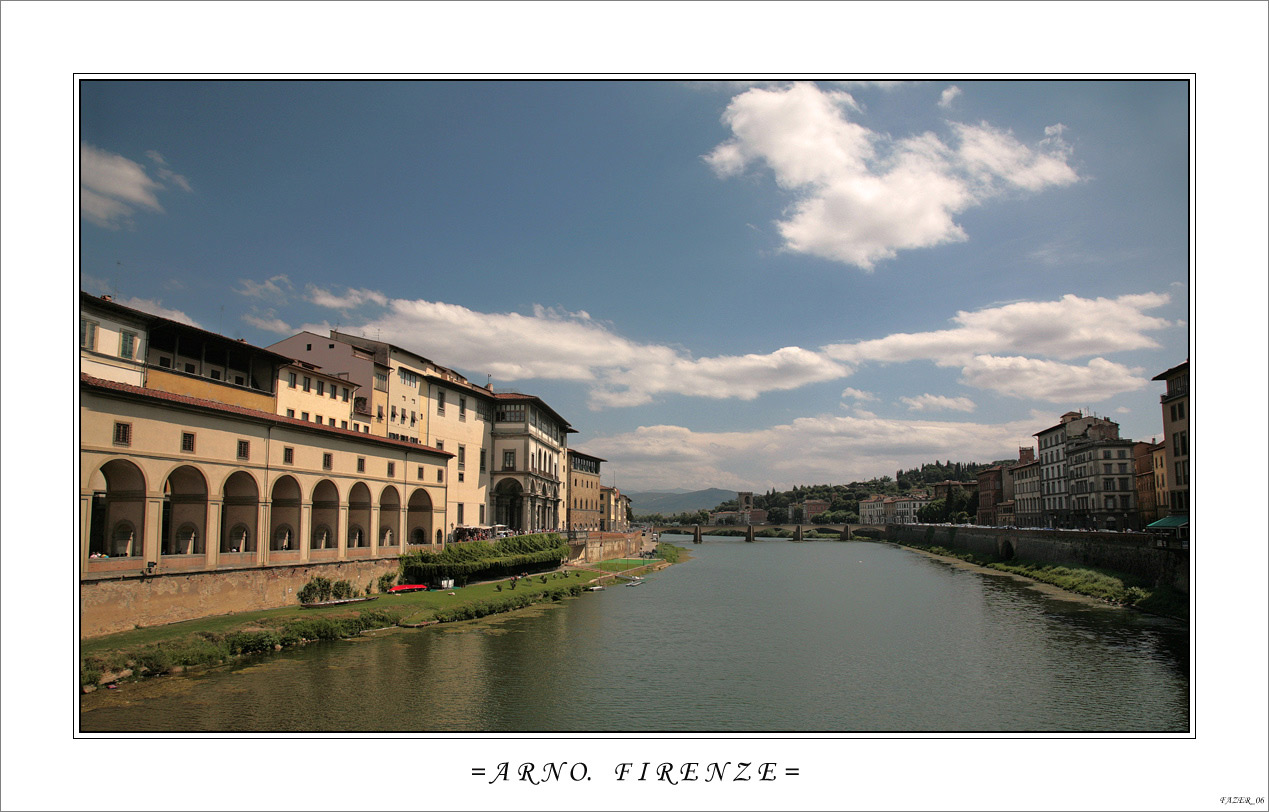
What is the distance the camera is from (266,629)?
24109mm

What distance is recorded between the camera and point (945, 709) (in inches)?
742

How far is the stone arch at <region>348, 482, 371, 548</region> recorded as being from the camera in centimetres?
3603

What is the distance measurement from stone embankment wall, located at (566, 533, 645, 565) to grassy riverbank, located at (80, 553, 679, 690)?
20.9m

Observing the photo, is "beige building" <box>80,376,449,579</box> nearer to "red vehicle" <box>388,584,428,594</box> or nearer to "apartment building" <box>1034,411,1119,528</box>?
"red vehicle" <box>388,584,428,594</box>

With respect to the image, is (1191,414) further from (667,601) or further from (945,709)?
(667,601)

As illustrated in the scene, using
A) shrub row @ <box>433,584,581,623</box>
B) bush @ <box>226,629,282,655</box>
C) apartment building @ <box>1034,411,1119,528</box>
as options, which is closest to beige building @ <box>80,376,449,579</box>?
bush @ <box>226,629,282,655</box>

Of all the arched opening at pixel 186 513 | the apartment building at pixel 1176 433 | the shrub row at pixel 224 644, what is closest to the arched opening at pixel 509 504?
the shrub row at pixel 224 644

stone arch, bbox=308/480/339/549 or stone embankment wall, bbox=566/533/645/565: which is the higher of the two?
stone arch, bbox=308/480/339/549

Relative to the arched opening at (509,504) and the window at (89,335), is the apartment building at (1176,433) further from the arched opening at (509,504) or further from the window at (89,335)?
the window at (89,335)

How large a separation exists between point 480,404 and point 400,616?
2740 cm

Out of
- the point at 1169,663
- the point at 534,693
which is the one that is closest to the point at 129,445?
the point at 534,693

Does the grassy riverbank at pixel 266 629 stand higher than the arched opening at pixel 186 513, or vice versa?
the arched opening at pixel 186 513

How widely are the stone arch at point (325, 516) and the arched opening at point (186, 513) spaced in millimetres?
6931

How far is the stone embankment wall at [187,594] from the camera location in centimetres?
2084
